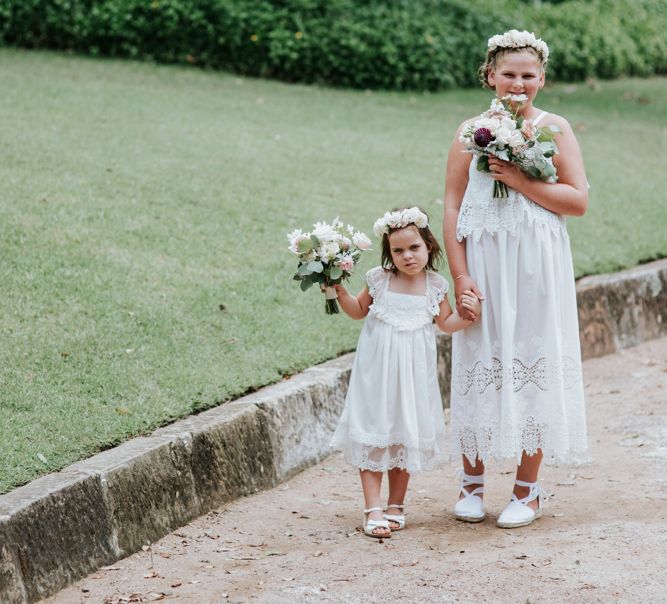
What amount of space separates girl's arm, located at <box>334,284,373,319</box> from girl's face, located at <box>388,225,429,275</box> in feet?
0.68

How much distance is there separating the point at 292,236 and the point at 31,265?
7.83ft

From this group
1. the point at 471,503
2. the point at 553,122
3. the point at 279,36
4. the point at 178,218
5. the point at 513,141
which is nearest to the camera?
the point at 513,141

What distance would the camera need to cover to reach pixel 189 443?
486 cm

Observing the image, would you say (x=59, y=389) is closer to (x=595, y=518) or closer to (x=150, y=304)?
(x=150, y=304)

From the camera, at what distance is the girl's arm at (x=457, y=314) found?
4617 mm

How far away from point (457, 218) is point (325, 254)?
568mm

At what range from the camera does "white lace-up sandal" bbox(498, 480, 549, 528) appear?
4.74 meters

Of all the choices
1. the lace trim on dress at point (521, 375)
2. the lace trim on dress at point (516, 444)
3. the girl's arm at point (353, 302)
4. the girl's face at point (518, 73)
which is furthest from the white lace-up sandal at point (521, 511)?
the girl's face at point (518, 73)

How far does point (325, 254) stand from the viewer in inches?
181

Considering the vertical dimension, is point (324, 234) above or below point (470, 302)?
above

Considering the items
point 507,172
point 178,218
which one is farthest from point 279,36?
point 507,172

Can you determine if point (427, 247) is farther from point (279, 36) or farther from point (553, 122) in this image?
point (279, 36)

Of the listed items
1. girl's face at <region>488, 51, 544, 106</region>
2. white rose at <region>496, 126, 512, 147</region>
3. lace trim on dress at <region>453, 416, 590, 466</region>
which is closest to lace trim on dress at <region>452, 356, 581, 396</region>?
lace trim on dress at <region>453, 416, 590, 466</region>

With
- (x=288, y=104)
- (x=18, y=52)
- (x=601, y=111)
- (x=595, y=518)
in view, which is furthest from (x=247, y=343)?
(x=601, y=111)
